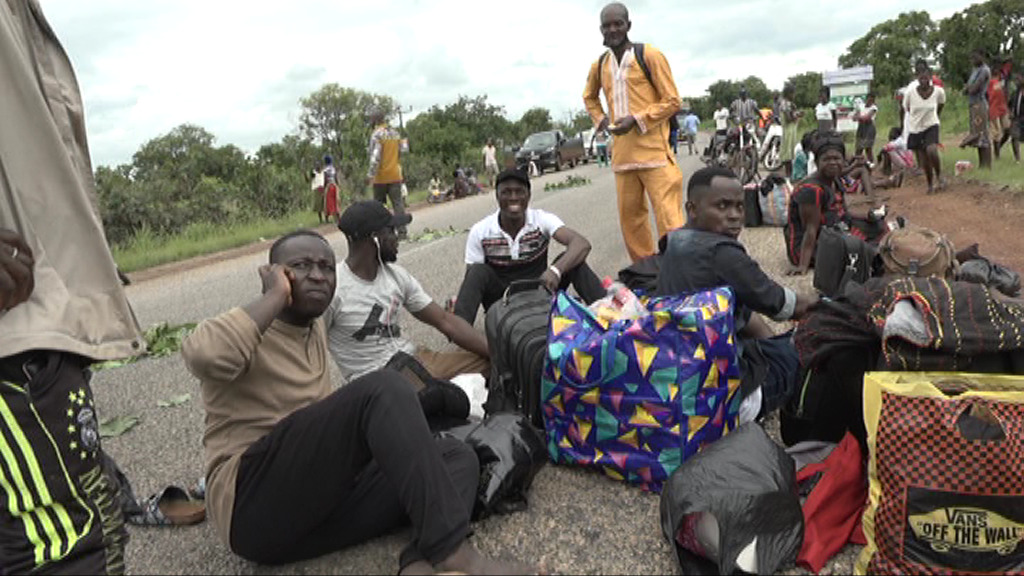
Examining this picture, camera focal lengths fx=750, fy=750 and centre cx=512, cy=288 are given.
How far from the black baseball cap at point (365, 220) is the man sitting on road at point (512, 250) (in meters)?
1.01

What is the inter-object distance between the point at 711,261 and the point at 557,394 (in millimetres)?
940

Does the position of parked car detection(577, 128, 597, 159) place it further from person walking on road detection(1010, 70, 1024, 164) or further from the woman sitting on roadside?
the woman sitting on roadside

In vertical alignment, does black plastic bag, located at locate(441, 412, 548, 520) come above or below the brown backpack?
below

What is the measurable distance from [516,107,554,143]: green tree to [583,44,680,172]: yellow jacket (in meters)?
52.7

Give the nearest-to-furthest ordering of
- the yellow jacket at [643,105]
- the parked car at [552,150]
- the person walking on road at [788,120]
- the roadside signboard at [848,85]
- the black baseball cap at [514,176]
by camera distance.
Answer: the black baseball cap at [514,176], the yellow jacket at [643,105], the person walking on road at [788,120], the roadside signboard at [848,85], the parked car at [552,150]

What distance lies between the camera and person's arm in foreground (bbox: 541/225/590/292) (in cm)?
450

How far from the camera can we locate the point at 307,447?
2365 mm

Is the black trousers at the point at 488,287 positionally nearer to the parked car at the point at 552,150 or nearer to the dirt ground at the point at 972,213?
the dirt ground at the point at 972,213

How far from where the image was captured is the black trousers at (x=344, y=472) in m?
2.28

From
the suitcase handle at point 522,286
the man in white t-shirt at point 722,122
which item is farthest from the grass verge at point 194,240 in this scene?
the man in white t-shirt at point 722,122

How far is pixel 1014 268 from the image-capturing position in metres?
6.23

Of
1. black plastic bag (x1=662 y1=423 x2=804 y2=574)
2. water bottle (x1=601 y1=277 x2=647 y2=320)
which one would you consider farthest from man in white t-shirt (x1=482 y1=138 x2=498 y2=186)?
black plastic bag (x1=662 y1=423 x2=804 y2=574)

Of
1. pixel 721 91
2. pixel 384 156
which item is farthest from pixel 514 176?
pixel 721 91

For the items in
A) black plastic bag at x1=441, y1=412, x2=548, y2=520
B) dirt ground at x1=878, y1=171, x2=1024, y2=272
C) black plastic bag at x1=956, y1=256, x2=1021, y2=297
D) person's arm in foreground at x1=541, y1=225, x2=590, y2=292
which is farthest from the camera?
dirt ground at x1=878, y1=171, x2=1024, y2=272
